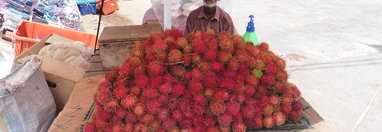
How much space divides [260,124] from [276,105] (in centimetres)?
10

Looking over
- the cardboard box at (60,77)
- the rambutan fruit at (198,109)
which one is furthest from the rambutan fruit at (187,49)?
the cardboard box at (60,77)

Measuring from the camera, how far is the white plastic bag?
1.74 metres

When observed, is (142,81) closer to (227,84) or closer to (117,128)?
(117,128)

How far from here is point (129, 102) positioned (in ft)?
3.79

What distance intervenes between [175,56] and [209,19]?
1533 mm

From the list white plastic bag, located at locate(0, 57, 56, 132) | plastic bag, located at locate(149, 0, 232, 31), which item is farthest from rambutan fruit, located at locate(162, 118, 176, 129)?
plastic bag, located at locate(149, 0, 232, 31)

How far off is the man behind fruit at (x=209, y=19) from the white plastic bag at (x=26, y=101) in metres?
1.23

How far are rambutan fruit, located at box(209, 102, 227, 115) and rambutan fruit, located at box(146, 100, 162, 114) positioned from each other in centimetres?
19

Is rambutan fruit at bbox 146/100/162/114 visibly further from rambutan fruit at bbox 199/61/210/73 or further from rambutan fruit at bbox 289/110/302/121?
rambutan fruit at bbox 289/110/302/121

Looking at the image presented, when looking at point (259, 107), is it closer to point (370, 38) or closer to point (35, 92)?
point (35, 92)

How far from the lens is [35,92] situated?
75.4 inches

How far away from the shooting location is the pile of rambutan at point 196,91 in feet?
3.83

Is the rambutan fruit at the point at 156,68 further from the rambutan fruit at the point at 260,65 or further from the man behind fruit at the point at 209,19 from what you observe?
the man behind fruit at the point at 209,19

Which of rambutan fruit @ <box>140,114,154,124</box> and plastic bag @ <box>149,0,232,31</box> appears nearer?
rambutan fruit @ <box>140,114,154,124</box>
